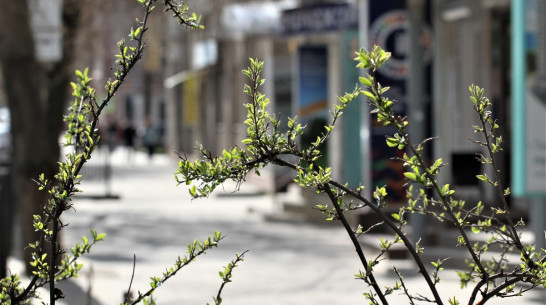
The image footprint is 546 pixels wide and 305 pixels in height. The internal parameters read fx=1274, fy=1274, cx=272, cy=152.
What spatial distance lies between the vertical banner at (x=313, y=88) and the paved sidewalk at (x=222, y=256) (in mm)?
1677

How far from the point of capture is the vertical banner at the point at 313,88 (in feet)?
68.3

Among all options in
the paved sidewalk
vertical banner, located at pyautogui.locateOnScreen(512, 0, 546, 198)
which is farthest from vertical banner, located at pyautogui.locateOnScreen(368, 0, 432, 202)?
vertical banner, located at pyautogui.locateOnScreen(512, 0, 546, 198)

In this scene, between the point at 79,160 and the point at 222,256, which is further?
the point at 222,256

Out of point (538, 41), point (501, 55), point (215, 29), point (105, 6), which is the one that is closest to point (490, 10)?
point (501, 55)

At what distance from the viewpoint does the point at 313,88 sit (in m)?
21.2

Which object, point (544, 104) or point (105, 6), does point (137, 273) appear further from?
point (105, 6)

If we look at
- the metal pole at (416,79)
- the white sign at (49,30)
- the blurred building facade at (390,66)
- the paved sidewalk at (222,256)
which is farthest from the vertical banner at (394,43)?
the white sign at (49,30)

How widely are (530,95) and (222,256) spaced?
482cm

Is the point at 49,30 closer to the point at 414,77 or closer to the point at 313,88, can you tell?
the point at 414,77

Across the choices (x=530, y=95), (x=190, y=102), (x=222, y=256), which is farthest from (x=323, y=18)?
(x=190, y=102)

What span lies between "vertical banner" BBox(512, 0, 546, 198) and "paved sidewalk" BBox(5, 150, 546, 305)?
985 mm

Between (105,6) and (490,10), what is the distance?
464 inches

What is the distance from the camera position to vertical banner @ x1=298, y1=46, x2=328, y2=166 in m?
20.8

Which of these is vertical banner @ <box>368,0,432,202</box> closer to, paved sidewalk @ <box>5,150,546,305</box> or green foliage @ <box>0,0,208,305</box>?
paved sidewalk @ <box>5,150,546,305</box>
